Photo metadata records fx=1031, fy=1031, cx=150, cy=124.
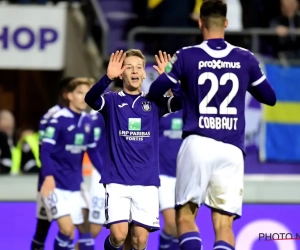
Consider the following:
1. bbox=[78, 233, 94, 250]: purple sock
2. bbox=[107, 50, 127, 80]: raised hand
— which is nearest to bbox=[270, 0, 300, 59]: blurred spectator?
bbox=[78, 233, 94, 250]: purple sock

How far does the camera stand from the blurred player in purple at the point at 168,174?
8.87 meters

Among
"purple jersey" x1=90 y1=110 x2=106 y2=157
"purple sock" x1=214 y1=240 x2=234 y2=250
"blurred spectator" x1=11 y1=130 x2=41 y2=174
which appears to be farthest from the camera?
"blurred spectator" x1=11 y1=130 x2=41 y2=174

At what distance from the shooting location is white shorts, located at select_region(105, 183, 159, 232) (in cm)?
694

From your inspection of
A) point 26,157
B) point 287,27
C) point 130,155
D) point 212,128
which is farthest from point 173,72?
point 287,27

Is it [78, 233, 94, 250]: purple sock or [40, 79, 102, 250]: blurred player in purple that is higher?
[40, 79, 102, 250]: blurred player in purple

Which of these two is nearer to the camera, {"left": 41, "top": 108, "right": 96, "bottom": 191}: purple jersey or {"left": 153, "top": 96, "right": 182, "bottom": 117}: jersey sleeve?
{"left": 153, "top": 96, "right": 182, "bottom": 117}: jersey sleeve

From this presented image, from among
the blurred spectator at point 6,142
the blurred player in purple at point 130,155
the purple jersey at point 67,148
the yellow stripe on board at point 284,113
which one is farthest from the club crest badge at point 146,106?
the yellow stripe on board at point 284,113

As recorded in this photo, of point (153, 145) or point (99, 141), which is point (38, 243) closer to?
point (99, 141)

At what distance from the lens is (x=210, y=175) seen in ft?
21.2

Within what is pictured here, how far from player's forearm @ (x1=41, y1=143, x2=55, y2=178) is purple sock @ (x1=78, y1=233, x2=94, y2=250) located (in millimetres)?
794

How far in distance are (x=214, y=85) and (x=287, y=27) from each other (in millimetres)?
5012

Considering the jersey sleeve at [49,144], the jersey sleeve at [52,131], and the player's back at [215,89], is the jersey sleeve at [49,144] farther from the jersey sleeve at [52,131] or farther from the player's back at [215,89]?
the player's back at [215,89]

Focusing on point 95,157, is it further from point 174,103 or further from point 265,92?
point 265,92

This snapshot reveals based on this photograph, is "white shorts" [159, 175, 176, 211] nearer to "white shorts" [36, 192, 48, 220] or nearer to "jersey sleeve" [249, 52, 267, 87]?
"white shorts" [36, 192, 48, 220]
